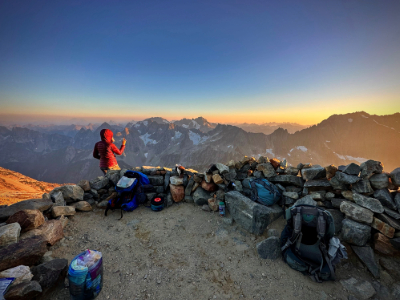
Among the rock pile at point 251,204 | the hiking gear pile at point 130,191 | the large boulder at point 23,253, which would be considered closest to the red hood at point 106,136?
the rock pile at point 251,204

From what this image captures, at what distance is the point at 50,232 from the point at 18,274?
5.71 ft

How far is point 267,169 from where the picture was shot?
701 cm

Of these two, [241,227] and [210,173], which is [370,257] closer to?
[241,227]

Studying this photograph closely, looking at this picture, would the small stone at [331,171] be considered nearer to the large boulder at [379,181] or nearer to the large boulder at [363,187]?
the large boulder at [363,187]

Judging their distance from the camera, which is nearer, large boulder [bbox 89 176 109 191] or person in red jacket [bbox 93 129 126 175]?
large boulder [bbox 89 176 109 191]

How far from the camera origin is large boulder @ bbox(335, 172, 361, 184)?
534cm

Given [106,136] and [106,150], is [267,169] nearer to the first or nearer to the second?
[106,136]

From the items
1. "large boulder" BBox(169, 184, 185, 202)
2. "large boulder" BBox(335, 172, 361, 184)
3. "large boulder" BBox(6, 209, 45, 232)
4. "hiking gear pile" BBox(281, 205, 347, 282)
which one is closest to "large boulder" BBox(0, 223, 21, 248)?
"large boulder" BBox(6, 209, 45, 232)

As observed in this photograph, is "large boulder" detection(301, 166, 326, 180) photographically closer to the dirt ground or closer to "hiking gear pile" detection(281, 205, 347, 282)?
"hiking gear pile" detection(281, 205, 347, 282)

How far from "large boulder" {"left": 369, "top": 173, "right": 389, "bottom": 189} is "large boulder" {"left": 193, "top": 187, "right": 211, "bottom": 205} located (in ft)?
19.6

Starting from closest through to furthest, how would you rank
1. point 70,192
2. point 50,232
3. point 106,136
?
1. point 50,232
2. point 70,192
3. point 106,136

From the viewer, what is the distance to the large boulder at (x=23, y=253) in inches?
144

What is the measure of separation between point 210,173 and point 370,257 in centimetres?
575

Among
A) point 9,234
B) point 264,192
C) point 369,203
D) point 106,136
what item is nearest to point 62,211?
point 9,234
